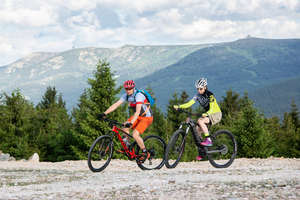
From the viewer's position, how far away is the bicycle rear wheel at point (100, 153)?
10.0m

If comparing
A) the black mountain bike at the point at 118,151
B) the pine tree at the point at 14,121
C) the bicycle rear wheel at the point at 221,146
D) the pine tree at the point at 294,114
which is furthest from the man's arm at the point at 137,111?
the pine tree at the point at 294,114

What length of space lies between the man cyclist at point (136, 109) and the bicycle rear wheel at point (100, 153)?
0.62 metres

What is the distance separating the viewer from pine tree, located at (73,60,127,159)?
28.3 metres

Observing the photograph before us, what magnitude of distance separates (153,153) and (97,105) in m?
19.0

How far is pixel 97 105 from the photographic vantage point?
29375mm

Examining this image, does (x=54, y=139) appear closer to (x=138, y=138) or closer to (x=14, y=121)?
(x=14, y=121)

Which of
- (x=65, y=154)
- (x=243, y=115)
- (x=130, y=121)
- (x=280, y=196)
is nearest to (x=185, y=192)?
(x=280, y=196)

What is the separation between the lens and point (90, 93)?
29719mm

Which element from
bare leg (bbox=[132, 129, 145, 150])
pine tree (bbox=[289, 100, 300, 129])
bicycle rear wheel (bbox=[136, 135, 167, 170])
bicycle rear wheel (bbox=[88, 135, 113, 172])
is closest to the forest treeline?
pine tree (bbox=[289, 100, 300, 129])

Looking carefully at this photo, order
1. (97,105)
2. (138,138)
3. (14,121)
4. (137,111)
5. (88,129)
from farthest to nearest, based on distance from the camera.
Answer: (14,121), (97,105), (88,129), (138,138), (137,111)

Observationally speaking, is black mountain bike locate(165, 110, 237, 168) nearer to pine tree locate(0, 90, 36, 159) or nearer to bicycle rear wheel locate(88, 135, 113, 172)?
bicycle rear wheel locate(88, 135, 113, 172)

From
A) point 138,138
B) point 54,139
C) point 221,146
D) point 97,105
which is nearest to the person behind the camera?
point 138,138

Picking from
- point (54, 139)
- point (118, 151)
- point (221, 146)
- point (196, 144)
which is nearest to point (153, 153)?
point (118, 151)

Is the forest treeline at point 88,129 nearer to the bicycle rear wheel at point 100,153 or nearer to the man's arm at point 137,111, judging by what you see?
the bicycle rear wheel at point 100,153
